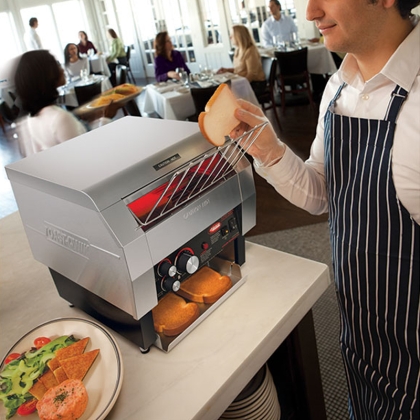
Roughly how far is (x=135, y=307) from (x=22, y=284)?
0.50m

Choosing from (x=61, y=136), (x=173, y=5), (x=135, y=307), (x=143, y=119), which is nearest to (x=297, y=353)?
(x=135, y=307)

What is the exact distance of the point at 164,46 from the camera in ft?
15.5

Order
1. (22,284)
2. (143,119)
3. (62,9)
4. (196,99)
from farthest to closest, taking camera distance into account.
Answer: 1. (62,9)
2. (196,99)
3. (22,284)
4. (143,119)

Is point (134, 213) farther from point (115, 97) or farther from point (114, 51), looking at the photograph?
point (114, 51)

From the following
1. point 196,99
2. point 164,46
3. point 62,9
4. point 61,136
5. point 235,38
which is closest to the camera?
point 61,136

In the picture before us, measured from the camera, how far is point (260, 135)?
0.83 m

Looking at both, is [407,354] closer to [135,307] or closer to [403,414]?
[403,414]

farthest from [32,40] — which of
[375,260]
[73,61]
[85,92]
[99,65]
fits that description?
[375,260]

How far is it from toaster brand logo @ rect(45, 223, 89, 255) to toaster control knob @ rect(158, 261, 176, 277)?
0.41 feet

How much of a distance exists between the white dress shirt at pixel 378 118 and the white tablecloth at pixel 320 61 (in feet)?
13.0

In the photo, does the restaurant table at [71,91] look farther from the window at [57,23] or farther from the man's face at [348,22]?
the man's face at [348,22]

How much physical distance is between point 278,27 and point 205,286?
5.28 metres

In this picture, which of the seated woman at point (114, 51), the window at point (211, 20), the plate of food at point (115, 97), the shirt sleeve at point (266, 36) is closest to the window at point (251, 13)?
the window at point (211, 20)

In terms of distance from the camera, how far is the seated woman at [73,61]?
5.38 metres
